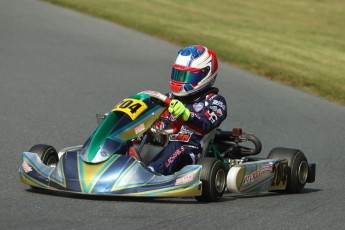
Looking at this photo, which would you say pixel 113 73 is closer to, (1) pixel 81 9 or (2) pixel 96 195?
(1) pixel 81 9

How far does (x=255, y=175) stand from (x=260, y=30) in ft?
45.1

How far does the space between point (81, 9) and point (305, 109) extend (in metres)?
8.86

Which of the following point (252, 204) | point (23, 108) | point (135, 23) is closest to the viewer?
point (252, 204)

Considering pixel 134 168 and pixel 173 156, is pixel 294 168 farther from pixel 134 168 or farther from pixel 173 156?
pixel 134 168

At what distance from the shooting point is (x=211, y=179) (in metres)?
7.02

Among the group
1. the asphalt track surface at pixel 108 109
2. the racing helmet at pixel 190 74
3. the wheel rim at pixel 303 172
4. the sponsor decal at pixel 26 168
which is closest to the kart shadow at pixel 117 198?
the asphalt track surface at pixel 108 109

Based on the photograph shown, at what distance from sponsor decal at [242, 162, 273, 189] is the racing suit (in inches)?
17.9

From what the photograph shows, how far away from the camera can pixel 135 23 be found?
63.9 feet

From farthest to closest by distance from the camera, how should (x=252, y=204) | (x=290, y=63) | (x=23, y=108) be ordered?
(x=290, y=63)
(x=23, y=108)
(x=252, y=204)

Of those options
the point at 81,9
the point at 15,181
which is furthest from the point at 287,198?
the point at 81,9

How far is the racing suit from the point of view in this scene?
289 inches

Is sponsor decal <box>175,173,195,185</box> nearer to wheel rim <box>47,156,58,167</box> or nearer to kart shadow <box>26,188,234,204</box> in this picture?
kart shadow <box>26,188,234,204</box>

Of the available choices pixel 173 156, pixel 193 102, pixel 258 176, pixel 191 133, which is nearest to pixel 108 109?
pixel 193 102

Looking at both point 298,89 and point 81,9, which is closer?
point 298,89
